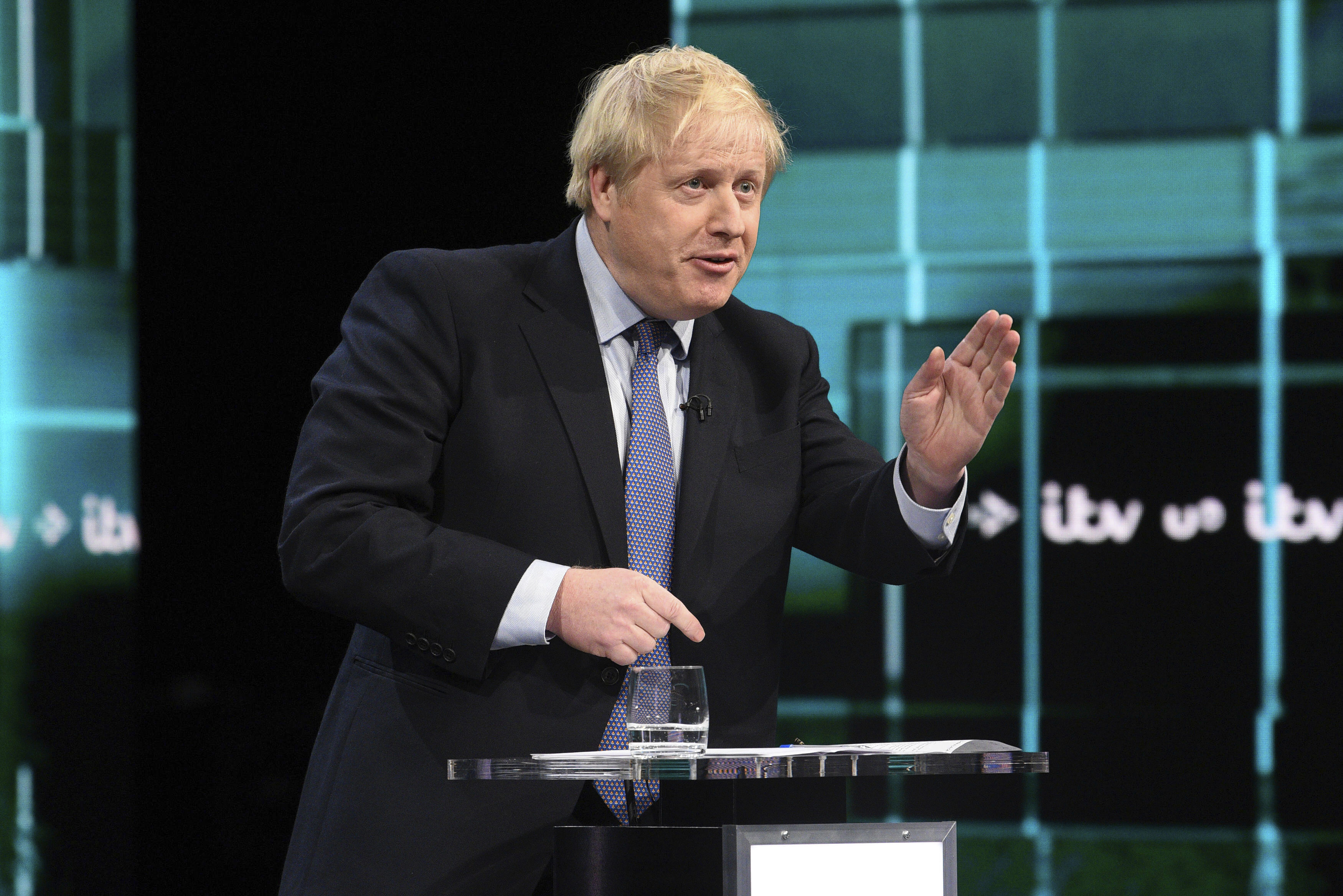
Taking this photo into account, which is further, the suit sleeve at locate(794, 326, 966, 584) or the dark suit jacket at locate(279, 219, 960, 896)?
the suit sleeve at locate(794, 326, 966, 584)

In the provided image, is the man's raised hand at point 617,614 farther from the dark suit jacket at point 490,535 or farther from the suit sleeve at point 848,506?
the suit sleeve at point 848,506

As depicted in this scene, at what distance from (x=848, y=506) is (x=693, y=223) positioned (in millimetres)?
408

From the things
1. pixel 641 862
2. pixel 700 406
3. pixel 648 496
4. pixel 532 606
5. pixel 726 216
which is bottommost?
pixel 641 862

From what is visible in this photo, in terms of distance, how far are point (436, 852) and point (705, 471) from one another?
548 millimetres

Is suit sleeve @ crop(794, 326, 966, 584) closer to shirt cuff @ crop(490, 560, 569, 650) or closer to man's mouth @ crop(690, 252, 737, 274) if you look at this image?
man's mouth @ crop(690, 252, 737, 274)

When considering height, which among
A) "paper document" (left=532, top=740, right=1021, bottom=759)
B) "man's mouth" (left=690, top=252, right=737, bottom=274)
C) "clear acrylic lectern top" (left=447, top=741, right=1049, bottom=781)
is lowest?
"paper document" (left=532, top=740, right=1021, bottom=759)

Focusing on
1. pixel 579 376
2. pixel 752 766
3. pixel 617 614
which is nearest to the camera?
pixel 752 766

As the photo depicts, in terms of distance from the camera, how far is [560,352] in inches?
71.6

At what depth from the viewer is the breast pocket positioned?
6.15 feet

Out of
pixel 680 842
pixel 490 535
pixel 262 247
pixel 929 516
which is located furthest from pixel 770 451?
pixel 262 247

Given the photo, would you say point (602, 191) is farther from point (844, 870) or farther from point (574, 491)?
point (844, 870)

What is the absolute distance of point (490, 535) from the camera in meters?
1.75

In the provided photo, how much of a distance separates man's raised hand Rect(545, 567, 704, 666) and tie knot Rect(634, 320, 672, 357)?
0.46 meters

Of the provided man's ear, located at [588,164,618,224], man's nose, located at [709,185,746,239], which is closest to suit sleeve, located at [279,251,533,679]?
man's ear, located at [588,164,618,224]
